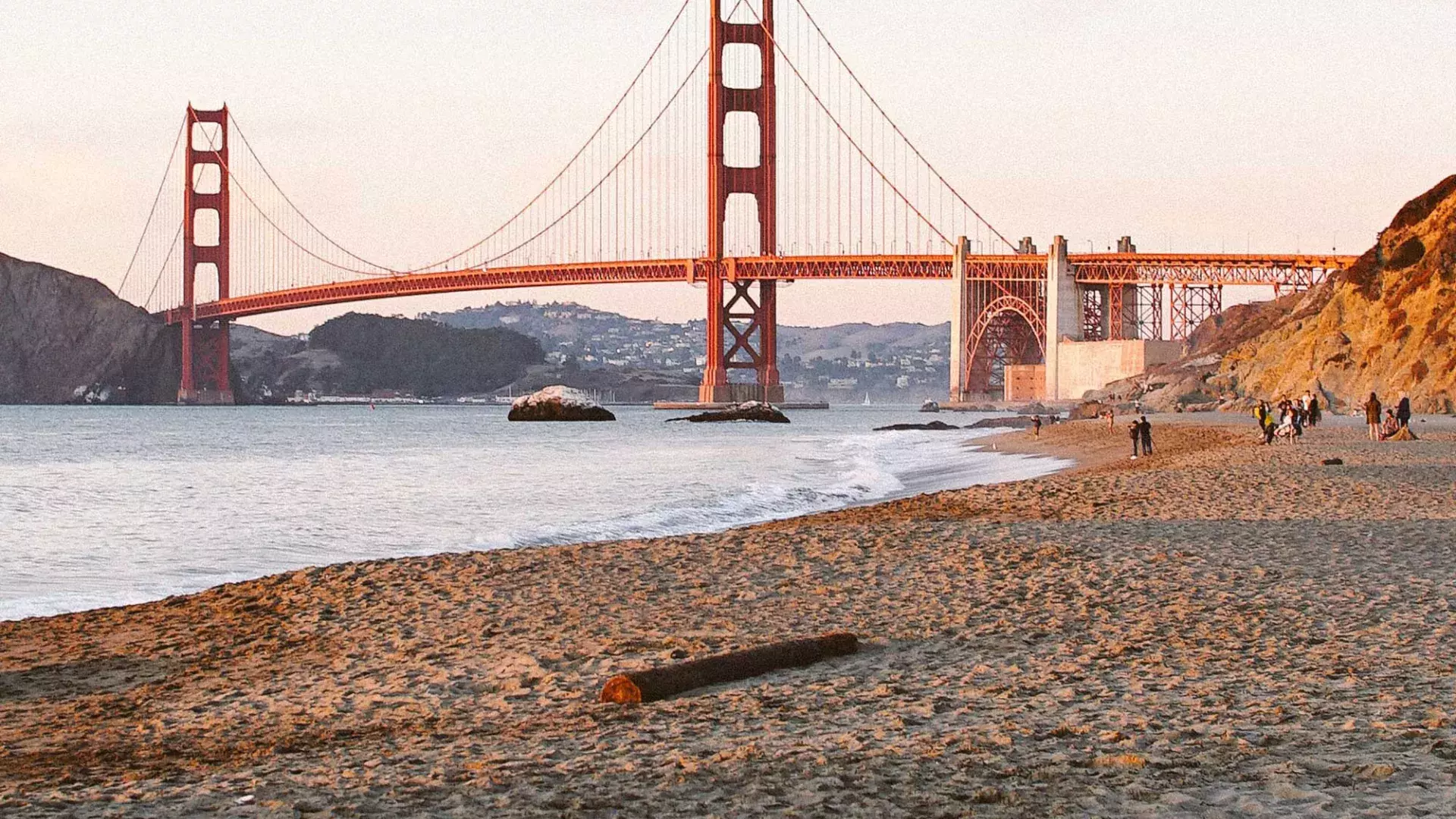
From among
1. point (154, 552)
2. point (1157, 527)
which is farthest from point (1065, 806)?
point (154, 552)

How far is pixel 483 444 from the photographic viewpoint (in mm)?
42688

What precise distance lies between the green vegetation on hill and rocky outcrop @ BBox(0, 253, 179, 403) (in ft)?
166

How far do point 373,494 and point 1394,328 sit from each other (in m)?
25.5

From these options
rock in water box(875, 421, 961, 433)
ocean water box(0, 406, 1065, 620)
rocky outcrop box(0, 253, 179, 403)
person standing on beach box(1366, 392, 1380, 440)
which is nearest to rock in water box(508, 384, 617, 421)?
rock in water box(875, 421, 961, 433)

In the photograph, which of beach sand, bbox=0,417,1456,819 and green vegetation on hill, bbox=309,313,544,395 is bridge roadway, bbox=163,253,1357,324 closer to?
beach sand, bbox=0,417,1456,819

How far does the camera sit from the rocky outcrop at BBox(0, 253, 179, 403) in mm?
105250

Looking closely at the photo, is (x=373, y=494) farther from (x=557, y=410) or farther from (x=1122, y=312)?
(x=1122, y=312)

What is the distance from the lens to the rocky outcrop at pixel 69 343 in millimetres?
105250

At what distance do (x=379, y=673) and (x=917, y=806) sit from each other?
3.14 m

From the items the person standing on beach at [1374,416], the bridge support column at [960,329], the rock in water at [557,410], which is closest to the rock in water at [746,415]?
the rock in water at [557,410]

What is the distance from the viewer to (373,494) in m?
21.7

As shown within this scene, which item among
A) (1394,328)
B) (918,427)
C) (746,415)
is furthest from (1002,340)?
(1394,328)

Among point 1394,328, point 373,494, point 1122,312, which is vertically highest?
point 1122,312

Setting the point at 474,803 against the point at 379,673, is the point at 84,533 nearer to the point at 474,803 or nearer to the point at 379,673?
the point at 379,673
